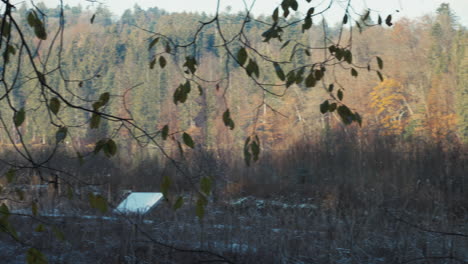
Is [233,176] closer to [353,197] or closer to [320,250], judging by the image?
[353,197]

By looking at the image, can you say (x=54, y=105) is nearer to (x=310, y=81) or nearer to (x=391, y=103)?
(x=310, y=81)

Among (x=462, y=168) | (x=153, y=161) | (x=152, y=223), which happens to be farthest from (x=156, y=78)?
(x=152, y=223)

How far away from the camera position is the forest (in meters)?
2.30

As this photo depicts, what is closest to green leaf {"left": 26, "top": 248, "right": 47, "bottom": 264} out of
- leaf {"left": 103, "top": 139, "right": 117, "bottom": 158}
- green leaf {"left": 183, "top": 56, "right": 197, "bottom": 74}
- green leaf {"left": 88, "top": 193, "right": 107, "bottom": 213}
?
green leaf {"left": 88, "top": 193, "right": 107, "bottom": 213}

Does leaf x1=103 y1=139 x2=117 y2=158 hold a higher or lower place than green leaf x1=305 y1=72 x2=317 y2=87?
lower

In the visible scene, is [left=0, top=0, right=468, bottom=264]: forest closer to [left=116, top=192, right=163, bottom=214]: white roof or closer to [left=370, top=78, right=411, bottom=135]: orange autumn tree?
[left=370, top=78, right=411, bottom=135]: orange autumn tree

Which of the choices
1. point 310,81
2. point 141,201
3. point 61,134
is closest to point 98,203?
point 61,134

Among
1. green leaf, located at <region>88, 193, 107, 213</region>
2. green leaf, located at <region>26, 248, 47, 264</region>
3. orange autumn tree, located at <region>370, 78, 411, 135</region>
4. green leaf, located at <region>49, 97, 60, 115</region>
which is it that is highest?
orange autumn tree, located at <region>370, 78, 411, 135</region>

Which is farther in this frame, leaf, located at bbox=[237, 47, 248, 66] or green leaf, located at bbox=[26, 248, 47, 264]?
leaf, located at bbox=[237, 47, 248, 66]

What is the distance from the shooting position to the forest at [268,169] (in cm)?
230

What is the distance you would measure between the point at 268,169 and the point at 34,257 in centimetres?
→ 1276

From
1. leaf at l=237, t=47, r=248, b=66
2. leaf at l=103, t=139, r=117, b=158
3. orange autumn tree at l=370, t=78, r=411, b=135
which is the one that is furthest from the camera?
orange autumn tree at l=370, t=78, r=411, b=135

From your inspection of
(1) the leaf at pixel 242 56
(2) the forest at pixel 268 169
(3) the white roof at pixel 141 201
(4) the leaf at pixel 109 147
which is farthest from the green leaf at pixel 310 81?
(3) the white roof at pixel 141 201

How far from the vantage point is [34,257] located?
158 cm
